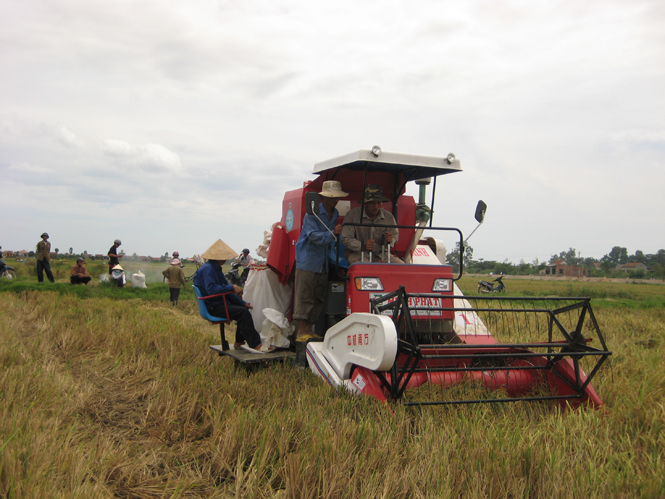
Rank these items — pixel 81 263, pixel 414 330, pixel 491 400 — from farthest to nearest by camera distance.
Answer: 1. pixel 81 263
2. pixel 414 330
3. pixel 491 400

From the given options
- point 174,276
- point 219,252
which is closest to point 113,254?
point 174,276

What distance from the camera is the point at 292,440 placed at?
3.65m

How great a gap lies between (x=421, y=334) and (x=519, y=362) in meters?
1.08

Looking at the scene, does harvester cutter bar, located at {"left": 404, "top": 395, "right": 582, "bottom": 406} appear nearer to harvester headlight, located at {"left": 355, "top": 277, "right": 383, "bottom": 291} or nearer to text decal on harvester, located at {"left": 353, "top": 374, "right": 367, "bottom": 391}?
text decal on harvester, located at {"left": 353, "top": 374, "right": 367, "bottom": 391}

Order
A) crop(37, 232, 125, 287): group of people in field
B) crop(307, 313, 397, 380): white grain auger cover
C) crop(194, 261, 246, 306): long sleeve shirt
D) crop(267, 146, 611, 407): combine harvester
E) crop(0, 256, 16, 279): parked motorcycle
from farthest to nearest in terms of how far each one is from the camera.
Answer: crop(0, 256, 16, 279): parked motorcycle → crop(37, 232, 125, 287): group of people in field → crop(194, 261, 246, 306): long sleeve shirt → crop(267, 146, 611, 407): combine harvester → crop(307, 313, 397, 380): white grain auger cover

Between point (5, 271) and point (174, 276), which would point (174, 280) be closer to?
point (174, 276)

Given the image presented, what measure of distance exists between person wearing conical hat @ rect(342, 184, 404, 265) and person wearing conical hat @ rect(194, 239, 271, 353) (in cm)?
145

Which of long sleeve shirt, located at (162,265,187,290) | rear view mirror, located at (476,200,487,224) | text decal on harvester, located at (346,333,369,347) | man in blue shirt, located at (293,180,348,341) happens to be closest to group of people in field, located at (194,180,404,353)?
man in blue shirt, located at (293,180,348,341)

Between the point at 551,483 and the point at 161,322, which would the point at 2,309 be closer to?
the point at 161,322

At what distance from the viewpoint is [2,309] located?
35.7ft

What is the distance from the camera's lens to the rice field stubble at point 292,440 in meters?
A: 2.93

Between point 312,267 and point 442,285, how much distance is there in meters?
1.47

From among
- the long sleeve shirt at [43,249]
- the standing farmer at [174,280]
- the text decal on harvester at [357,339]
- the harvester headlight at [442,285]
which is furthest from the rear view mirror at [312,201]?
the long sleeve shirt at [43,249]

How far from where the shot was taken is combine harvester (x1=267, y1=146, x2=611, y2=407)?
14.2 feet
